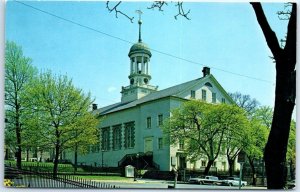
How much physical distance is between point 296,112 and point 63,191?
15.1 feet

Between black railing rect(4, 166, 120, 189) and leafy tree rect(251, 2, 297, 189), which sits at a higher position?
leafy tree rect(251, 2, 297, 189)

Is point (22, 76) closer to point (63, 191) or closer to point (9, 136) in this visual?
point (9, 136)

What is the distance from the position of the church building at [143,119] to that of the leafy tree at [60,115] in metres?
0.27

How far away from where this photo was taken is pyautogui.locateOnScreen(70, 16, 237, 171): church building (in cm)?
925

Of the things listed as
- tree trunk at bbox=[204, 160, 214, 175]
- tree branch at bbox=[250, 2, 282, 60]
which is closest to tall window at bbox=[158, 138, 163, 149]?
tree trunk at bbox=[204, 160, 214, 175]

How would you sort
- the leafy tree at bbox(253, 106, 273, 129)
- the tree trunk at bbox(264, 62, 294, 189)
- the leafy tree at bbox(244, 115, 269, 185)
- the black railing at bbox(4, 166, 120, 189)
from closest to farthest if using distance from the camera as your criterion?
the tree trunk at bbox(264, 62, 294, 189), the black railing at bbox(4, 166, 120, 189), the leafy tree at bbox(253, 106, 273, 129), the leafy tree at bbox(244, 115, 269, 185)

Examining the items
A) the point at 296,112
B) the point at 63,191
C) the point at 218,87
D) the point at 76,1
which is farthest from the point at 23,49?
the point at 296,112

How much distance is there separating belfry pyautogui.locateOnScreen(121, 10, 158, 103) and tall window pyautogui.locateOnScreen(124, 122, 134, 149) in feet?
2.87

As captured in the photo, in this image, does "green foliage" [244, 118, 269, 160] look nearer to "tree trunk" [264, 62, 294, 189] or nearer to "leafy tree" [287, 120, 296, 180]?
"leafy tree" [287, 120, 296, 180]

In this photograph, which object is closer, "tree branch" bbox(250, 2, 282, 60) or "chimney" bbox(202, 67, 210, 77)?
"tree branch" bbox(250, 2, 282, 60)

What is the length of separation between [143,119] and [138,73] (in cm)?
145

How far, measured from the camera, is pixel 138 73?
902 cm

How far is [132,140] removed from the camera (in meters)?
9.95

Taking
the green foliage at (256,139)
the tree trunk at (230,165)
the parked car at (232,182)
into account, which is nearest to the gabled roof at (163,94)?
the green foliage at (256,139)
